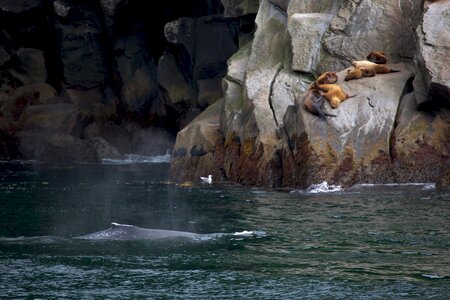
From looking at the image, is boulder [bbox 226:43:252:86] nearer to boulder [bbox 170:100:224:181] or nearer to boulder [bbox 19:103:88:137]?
boulder [bbox 170:100:224:181]

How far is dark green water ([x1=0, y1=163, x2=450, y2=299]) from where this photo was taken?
9.55m

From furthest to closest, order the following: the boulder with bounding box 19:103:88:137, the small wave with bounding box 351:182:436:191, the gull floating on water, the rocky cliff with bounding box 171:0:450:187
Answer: the boulder with bounding box 19:103:88:137, the gull floating on water, the rocky cliff with bounding box 171:0:450:187, the small wave with bounding box 351:182:436:191

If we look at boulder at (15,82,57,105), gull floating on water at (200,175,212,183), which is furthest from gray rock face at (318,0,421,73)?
boulder at (15,82,57,105)

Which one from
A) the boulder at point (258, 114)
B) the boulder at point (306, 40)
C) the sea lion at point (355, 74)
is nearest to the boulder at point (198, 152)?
the boulder at point (258, 114)

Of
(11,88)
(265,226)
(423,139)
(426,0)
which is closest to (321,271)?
(265,226)

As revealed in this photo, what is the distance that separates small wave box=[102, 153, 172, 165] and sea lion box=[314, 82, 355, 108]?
12.7 meters

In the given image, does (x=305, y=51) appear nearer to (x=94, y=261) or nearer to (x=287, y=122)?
(x=287, y=122)

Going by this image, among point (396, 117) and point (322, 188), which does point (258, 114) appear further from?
point (396, 117)

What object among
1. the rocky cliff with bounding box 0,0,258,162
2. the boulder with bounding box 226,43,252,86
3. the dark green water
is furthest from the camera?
the rocky cliff with bounding box 0,0,258,162

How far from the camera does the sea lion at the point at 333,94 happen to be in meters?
19.2

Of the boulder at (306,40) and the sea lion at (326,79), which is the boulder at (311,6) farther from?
the sea lion at (326,79)

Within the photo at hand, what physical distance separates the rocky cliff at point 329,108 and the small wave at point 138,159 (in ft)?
21.6

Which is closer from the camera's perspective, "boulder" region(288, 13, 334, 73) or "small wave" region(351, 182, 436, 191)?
"small wave" region(351, 182, 436, 191)

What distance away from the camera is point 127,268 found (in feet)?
34.9
